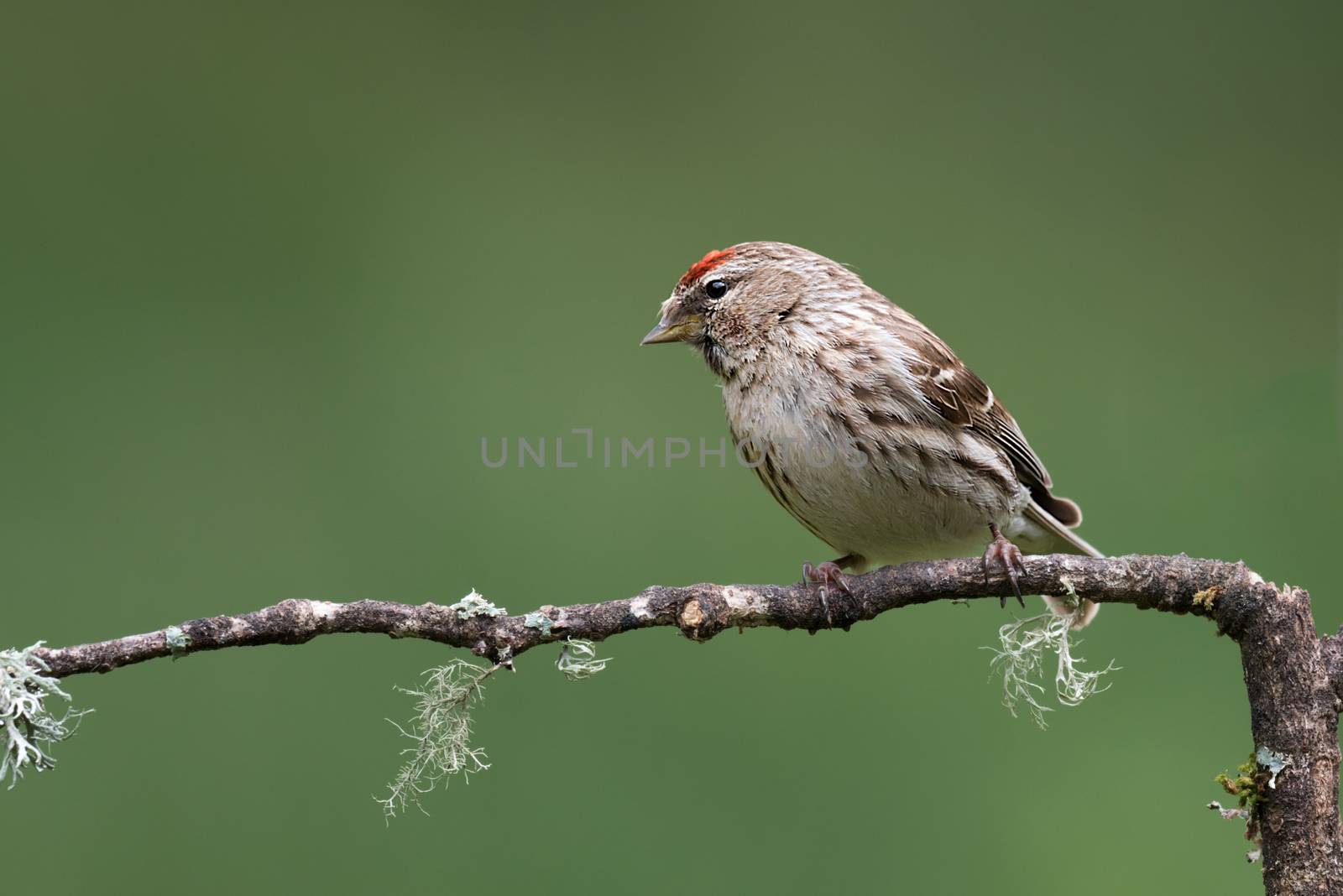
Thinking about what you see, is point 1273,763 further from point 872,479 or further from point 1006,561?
point 872,479

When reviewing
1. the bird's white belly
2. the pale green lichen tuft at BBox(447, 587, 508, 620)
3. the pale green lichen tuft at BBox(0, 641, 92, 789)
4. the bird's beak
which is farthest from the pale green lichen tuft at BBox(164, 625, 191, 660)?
the bird's beak

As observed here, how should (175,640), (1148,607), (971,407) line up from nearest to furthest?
(175,640) < (1148,607) < (971,407)

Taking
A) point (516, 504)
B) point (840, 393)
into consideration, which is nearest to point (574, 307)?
point (516, 504)

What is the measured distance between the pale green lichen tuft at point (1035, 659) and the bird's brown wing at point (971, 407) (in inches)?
21.1

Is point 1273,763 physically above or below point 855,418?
below

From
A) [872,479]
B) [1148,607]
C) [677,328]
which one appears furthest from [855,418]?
[1148,607]

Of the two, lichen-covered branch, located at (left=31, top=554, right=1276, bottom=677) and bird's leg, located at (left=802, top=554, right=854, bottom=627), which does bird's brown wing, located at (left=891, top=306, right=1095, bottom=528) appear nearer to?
bird's leg, located at (left=802, top=554, right=854, bottom=627)

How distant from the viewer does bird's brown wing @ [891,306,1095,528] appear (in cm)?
267

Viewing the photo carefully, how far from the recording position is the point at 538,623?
176 centimetres

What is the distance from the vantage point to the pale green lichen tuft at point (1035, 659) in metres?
2.23

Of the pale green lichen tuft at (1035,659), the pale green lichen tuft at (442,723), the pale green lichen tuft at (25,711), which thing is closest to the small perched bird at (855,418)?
the pale green lichen tuft at (1035,659)

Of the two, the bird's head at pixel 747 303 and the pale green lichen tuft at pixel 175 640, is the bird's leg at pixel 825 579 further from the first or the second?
the pale green lichen tuft at pixel 175 640

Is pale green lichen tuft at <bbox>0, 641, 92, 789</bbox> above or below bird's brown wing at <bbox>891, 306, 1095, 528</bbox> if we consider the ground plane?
below

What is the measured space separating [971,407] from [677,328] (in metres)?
0.66
